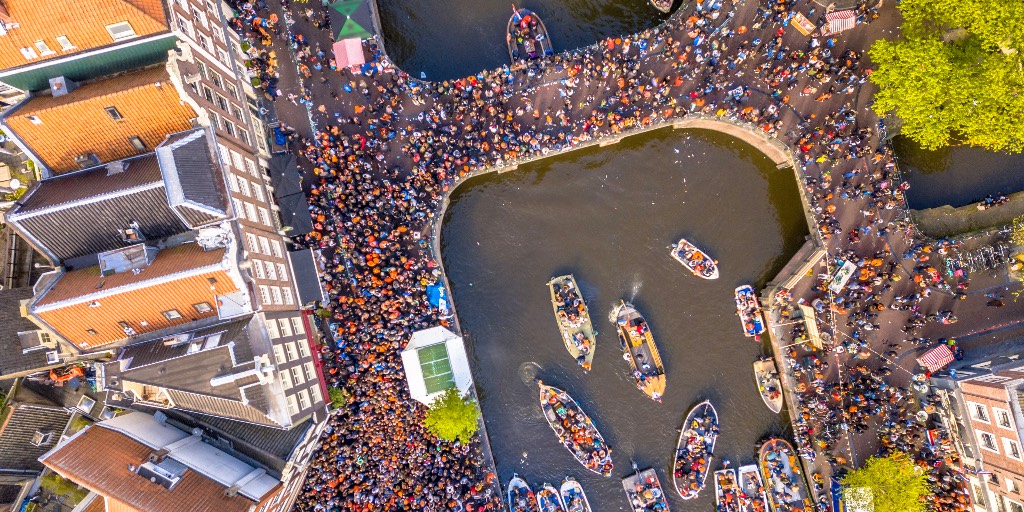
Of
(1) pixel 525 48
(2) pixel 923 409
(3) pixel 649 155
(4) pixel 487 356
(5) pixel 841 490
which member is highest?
(1) pixel 525 48

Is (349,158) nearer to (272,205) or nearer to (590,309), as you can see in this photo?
(272,205)

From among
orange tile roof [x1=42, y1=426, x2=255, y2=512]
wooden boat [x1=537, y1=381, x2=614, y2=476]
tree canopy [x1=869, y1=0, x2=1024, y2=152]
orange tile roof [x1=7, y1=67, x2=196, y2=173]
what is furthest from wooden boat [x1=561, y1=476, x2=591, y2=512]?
orange tile roof [x1=7, y1=67, x2=196, y2=173]

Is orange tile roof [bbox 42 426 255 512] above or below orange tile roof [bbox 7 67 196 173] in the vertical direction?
below

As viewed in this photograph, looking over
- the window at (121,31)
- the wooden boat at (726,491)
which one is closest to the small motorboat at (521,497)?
the wooden boat at (726,491)

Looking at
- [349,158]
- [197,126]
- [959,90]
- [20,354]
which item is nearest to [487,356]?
[349,158]

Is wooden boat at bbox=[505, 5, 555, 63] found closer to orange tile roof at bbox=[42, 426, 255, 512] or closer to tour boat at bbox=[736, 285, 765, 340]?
tour boat at bbox=[736, 285, 765, 340]
